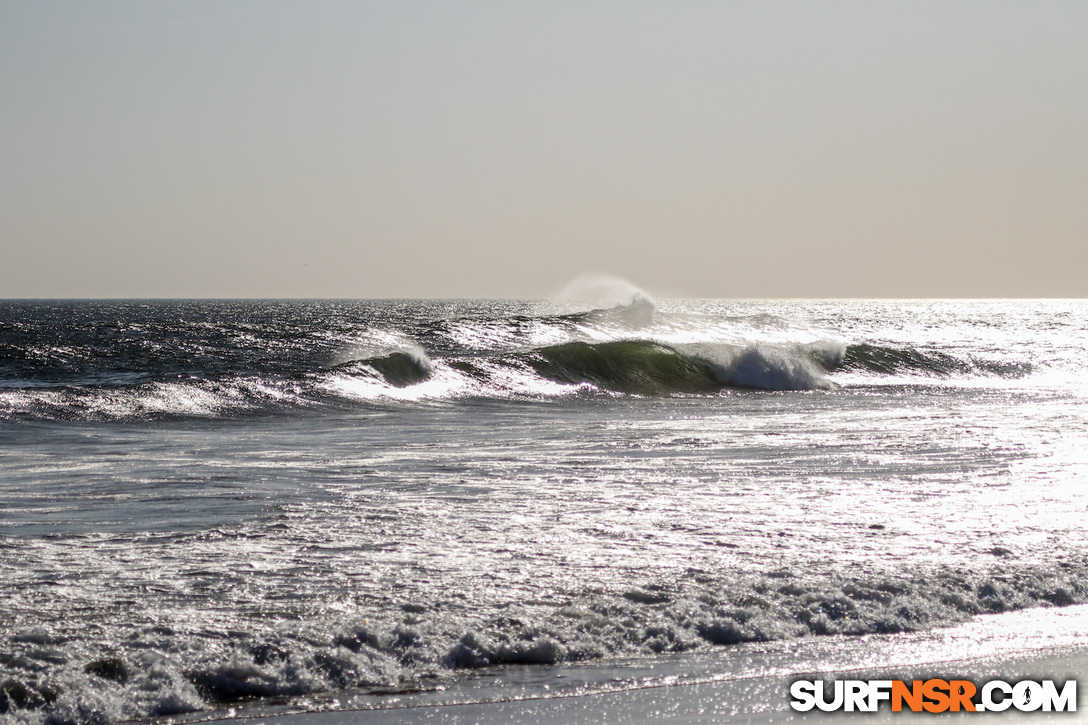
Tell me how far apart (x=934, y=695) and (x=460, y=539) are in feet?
10.9

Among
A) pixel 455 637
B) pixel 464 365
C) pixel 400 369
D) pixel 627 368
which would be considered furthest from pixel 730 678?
pixel 627 368

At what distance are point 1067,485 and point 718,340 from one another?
2126 cm

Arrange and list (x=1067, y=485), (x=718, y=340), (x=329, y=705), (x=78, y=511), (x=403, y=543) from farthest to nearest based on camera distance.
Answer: (x=718, y=340) < (x=1067, y=485) < (x=78, y=511) < (x=403, y=543) < (x=329, y=705)

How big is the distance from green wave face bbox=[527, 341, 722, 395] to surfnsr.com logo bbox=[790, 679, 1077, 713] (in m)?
18.5

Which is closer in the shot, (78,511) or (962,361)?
(78,511)

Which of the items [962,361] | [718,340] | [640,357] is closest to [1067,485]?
[640,357]

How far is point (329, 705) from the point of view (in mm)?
3881

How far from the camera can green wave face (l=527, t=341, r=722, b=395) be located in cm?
2334

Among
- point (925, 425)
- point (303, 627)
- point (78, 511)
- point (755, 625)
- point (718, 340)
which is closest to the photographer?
point (303, 627)

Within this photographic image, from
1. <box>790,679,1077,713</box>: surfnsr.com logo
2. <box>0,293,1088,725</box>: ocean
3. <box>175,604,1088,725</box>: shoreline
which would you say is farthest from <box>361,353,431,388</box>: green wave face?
<box>790,679,1077,713</box>: surfnsr.com logo

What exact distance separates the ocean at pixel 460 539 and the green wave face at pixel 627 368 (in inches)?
257

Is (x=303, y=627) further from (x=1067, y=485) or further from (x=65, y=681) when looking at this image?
(x=1067, y=485)

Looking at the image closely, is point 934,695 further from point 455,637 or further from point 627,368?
point 627,368

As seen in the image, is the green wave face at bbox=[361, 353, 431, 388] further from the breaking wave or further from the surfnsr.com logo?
the surfnsr.com logo
